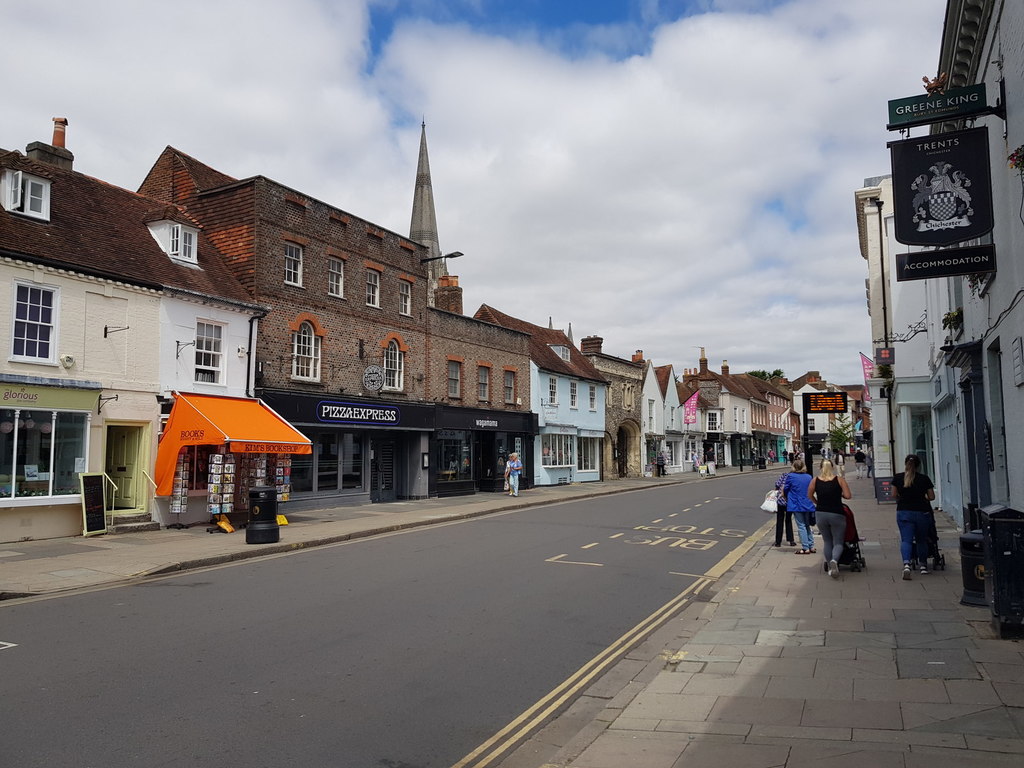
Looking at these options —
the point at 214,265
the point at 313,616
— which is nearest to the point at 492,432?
the point at 214,265

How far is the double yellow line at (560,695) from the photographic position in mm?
4941

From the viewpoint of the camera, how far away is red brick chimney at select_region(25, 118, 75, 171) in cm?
1814

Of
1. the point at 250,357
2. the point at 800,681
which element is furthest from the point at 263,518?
the point at 800,681

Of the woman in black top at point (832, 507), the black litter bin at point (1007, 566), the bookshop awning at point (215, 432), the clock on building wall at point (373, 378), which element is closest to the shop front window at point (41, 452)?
the bookshop awning at point (215, 432)

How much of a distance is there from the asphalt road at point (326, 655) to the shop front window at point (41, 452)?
541 cm

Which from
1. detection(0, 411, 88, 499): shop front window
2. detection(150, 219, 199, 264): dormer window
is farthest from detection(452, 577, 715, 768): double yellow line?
detection(150, 219, 199, 264): dormer window

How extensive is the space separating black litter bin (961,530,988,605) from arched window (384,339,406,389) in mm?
18996

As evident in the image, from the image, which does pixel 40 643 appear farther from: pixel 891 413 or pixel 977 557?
pixel 891 413

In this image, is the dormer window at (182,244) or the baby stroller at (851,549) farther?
the dormer window at (182,244)

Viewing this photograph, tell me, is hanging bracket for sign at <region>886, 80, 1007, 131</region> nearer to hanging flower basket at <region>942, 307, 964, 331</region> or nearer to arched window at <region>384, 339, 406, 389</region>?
hanging flower basket at <region>942, 307, 964, 331</region>

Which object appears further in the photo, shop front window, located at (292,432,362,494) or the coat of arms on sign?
shop front window, located at (292,432,362,494)

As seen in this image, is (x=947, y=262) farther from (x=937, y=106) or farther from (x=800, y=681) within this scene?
(x=800, y=681)

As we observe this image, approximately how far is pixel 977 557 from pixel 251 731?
7.95 m

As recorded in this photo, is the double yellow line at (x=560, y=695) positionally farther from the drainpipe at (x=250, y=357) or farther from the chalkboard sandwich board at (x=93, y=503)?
the drainpipe at (x=250, y=357)
